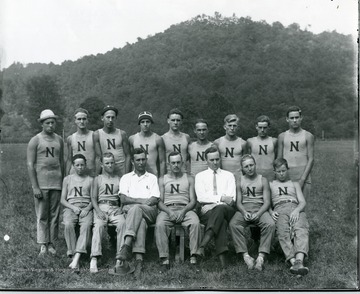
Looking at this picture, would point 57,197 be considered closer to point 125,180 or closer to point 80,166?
point 80,166

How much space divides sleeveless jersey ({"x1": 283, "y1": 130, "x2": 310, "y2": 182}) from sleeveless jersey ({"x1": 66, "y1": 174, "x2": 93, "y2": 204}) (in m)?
2.86

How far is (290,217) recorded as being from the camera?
5324 millimetres

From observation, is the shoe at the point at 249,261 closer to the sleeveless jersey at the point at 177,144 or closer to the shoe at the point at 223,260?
the shoe at the point at 223,260

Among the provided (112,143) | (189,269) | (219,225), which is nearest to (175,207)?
(219,225)

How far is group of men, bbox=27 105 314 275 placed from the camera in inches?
203

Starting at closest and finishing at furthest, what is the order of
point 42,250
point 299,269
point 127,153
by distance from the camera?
point 299,269
point 42,250
point 127,153

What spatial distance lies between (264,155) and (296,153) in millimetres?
465

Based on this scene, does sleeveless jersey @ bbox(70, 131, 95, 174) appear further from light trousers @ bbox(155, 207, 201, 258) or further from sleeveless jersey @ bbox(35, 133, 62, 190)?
light trousers @ bbox(155, 207, 201, 258)

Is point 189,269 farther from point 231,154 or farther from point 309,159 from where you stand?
point 309,159

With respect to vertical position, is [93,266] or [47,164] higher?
[47,164]

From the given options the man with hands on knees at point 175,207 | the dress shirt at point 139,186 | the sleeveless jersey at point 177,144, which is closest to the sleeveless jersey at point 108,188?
the dress shirt at point 139,186

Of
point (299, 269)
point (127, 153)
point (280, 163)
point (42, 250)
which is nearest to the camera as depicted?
point (299, 269)

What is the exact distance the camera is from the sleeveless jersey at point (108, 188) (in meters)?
5.62

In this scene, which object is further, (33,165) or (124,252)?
(33,165)
